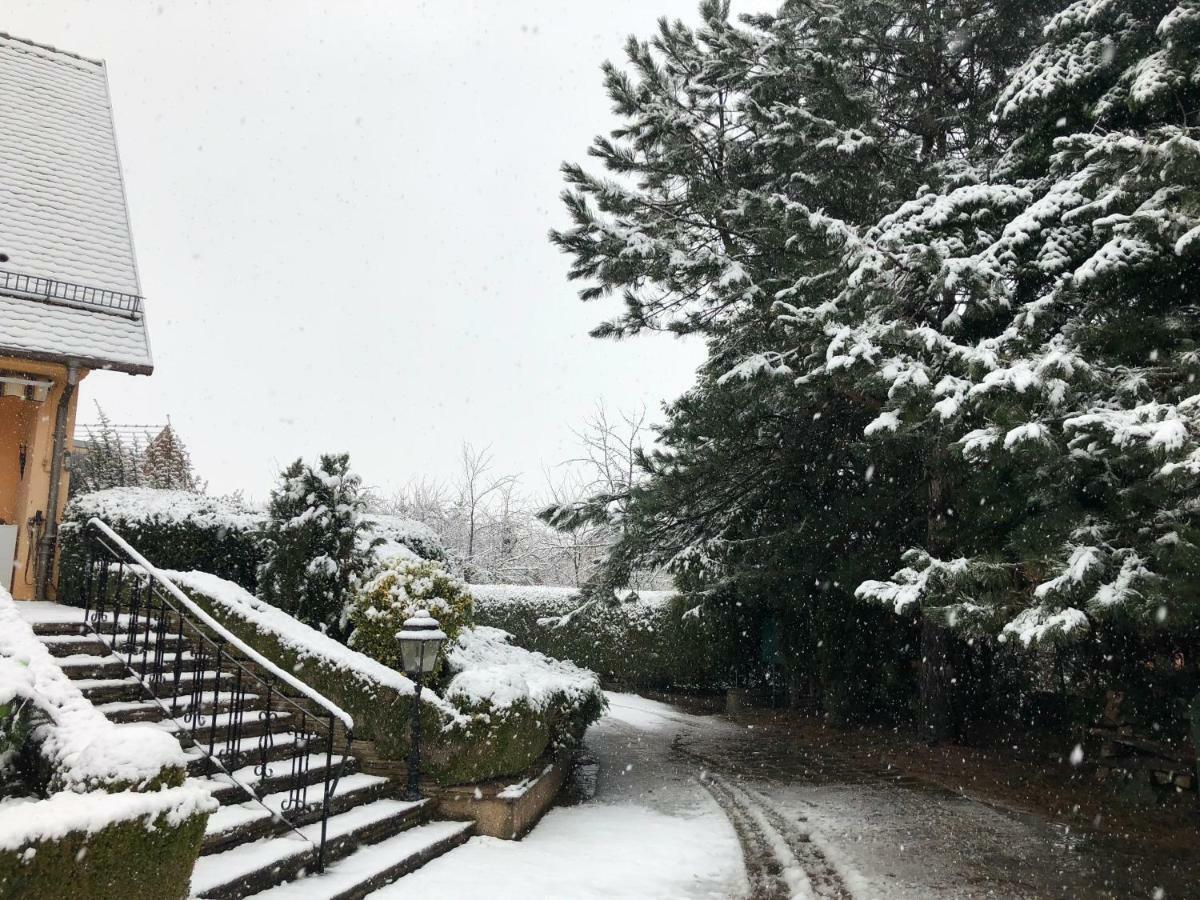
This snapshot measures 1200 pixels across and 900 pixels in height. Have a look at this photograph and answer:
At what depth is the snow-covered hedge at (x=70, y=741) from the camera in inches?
151

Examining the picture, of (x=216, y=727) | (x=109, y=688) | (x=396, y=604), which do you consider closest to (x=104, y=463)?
(x=396, y=604)

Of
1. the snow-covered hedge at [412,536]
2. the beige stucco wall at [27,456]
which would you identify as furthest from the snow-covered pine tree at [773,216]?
the beige stucco wall at [27,456]

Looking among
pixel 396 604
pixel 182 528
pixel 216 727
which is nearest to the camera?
pixel 216 727

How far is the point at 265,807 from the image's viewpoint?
5352mm

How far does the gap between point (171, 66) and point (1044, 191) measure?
183 ft

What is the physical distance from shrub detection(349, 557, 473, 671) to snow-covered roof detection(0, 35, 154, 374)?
390 cm

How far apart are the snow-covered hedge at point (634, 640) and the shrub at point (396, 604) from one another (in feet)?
27.9

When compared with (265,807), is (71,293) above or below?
above

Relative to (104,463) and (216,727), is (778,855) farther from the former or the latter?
(104,463)

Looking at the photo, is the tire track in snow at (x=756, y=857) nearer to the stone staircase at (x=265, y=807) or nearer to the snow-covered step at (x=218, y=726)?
the stone staircase at (x=265, y=807)

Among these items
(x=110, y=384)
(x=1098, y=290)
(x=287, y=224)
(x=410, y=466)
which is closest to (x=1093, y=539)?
(x=1098, y=290)

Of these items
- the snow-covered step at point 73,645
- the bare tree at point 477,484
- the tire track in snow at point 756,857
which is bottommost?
the tire track in snow at point 756,857

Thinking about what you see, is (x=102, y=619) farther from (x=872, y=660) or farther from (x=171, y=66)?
(x=171, y=66)

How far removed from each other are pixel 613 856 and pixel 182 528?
664 cm
